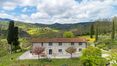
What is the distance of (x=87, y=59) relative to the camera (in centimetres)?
5575

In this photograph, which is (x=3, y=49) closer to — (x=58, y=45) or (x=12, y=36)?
(x=12, y=36)

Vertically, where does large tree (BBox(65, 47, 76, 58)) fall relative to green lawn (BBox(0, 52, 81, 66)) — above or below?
above

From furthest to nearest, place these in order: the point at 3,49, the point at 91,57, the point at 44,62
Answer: the point at 3,49 → the point at 44,62 → the point at 91,57

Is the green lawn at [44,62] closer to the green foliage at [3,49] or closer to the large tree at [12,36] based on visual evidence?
the large tree at [12,36]

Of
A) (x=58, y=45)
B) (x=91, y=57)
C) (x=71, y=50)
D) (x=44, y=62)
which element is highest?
(x=58, y=45)

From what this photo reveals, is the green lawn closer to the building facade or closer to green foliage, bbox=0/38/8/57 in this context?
the building facade

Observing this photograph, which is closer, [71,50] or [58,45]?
[71,50]

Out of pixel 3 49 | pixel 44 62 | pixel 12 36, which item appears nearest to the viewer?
pixel 44 62

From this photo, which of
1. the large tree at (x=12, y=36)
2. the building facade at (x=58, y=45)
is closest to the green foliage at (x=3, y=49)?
the large tree at (x=12, y=36)

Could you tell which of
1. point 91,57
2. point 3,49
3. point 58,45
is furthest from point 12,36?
point 91,57

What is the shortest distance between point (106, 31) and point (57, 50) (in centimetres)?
7622

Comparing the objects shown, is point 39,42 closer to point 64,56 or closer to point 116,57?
point 64,56

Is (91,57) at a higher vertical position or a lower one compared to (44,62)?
higher

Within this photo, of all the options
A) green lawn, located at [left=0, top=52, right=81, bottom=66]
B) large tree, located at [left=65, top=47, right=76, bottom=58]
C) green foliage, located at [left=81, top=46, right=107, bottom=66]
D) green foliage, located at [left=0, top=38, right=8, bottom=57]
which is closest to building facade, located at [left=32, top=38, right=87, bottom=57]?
large tree, located at [left=65, top=47, right=76, bottom=58]
